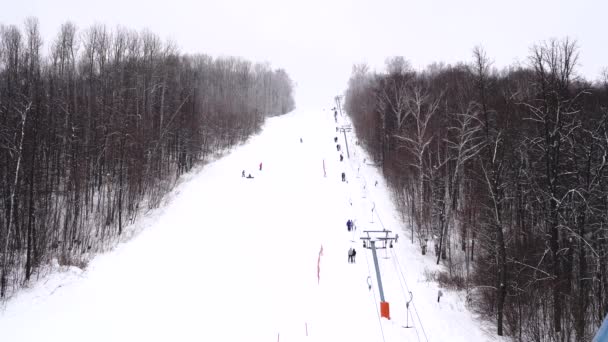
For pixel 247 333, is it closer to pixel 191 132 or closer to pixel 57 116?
pixel 57 116

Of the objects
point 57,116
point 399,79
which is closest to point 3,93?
point 57,116

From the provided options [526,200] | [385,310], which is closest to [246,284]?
[385,310]

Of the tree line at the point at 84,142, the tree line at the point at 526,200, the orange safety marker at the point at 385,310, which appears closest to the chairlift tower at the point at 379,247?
the orange safety marker at the point at 385,310

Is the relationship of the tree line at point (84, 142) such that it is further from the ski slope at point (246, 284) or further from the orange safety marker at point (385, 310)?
the orange safety marker at point (385, 310)

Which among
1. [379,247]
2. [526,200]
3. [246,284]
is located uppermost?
[526,200]

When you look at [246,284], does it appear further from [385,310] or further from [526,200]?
[526,200]

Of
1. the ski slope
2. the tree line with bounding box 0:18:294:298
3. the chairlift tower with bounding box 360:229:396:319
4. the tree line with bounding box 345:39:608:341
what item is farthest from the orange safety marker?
the tree line with bounding box 0:18:294:298
